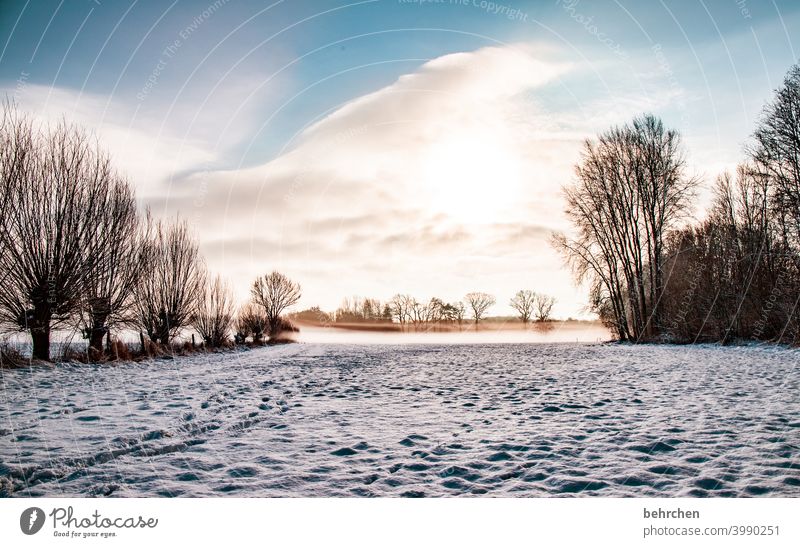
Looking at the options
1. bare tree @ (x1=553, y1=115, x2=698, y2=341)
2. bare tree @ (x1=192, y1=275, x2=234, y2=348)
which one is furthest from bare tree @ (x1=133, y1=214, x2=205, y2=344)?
bare tree @ (x1=553, y1=115, x2=698, y2=341)

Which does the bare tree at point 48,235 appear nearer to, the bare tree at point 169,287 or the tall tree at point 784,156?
the bare tree at point 169,287

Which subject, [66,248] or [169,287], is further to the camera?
[169,287]

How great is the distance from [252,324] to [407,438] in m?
27.7

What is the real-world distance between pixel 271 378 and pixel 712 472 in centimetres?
953

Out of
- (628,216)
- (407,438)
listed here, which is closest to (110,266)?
(407,438)

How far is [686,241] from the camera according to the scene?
25.3 metres

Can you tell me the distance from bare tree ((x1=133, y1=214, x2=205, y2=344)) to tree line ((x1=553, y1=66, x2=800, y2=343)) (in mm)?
22372

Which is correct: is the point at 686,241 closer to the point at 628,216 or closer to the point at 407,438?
the point at 628,216

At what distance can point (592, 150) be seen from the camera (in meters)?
25.1

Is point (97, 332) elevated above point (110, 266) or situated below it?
below

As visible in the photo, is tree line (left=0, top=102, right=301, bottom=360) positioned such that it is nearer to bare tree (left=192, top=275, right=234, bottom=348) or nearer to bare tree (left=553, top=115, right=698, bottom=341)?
bare tree (left=192, top=275, right=234, bottom=348)

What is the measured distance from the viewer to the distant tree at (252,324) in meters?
28.2

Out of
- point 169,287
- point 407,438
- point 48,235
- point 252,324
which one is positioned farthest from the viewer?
point 252,324

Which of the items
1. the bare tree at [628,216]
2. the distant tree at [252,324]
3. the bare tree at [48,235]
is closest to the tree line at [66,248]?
the bare tree at [48,235]
